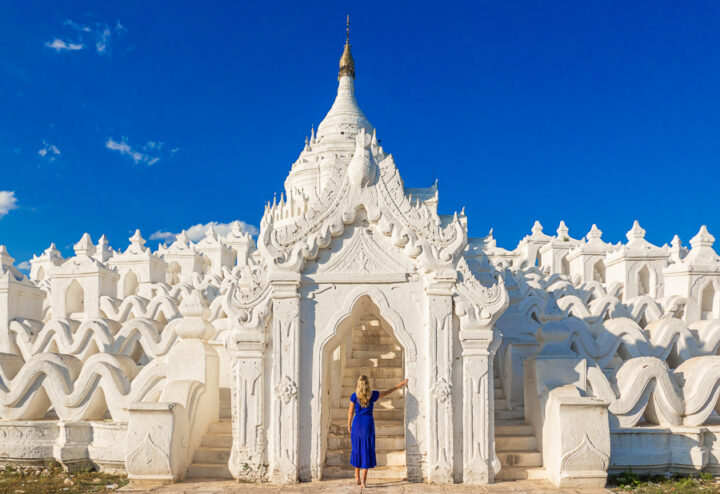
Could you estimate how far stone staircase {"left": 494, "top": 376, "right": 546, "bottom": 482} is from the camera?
868cm

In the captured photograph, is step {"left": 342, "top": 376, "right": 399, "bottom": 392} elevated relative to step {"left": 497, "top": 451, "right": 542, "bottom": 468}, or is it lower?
elevated

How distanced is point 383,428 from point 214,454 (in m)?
2.71

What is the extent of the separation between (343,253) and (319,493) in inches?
132

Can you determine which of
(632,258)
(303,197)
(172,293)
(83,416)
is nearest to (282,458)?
(83,416)

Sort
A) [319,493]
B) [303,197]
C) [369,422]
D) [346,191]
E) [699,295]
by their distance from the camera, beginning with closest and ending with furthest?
[319,493]
[369,422]
[346,191]
[699,295]
[303,197]

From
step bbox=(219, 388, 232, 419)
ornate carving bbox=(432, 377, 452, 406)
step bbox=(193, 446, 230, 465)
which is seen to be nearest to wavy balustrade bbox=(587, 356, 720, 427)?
ornate carving bbox=(432, 377, 452, 406)

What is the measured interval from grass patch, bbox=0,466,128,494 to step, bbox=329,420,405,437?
3292 millimetres

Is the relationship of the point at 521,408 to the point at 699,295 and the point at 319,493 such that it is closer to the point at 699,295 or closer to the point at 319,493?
the point at 319,493

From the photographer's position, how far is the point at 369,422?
8.38 meters

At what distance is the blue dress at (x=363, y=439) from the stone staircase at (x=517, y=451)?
1929 millimetres

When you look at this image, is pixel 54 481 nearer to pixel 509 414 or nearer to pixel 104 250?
pixel 509 414

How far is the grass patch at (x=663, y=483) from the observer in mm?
8297

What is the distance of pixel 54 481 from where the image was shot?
896 cm

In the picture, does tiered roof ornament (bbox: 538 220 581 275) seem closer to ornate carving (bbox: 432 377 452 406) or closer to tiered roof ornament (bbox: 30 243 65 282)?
ornate carving (bbox: 432 377 452 406)
